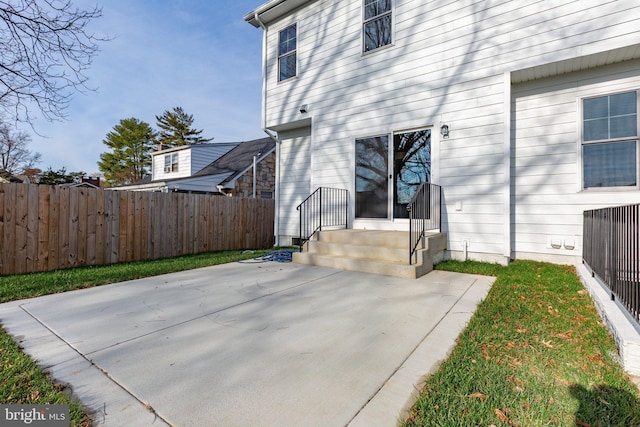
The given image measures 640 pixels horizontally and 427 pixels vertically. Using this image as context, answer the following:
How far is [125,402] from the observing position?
1.58 m

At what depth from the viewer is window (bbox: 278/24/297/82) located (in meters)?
7.50

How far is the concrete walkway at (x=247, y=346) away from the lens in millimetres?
1535

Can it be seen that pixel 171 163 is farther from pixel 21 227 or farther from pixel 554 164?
pixel 554 164

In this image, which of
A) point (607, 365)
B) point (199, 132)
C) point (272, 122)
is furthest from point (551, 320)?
point (199, 132)

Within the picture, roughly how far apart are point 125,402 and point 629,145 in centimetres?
635

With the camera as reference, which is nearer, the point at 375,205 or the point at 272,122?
the point at 375,205

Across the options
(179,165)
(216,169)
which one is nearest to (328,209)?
(216,169)

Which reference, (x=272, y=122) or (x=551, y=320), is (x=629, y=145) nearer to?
(x=551, y=320)

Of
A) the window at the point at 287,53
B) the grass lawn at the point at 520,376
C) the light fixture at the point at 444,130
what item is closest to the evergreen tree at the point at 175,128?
the window at the point at 287,53

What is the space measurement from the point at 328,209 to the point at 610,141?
4.83 metres

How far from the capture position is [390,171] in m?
5.88

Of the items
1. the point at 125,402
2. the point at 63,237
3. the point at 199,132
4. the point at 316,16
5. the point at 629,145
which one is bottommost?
the point at 125,402

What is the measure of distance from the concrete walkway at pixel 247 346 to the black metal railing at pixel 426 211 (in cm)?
102

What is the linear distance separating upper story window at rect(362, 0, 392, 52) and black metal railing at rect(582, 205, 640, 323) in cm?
487
